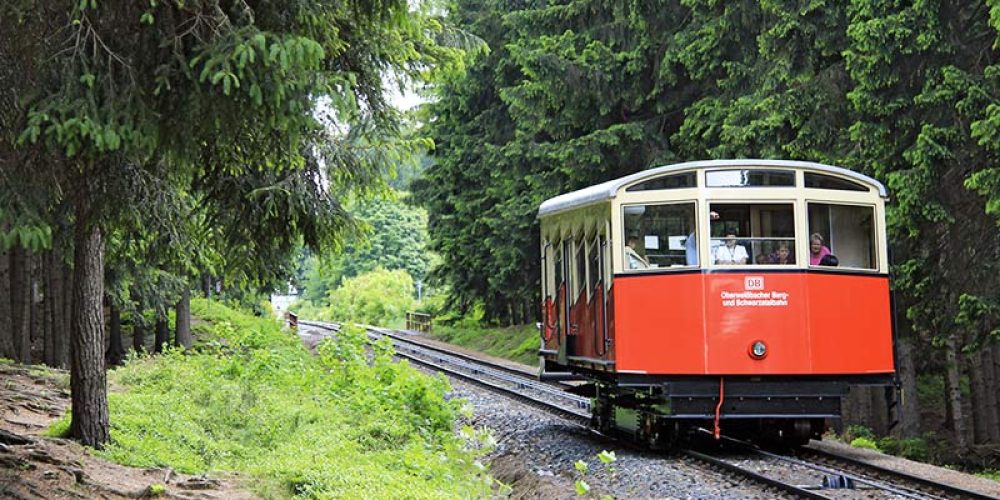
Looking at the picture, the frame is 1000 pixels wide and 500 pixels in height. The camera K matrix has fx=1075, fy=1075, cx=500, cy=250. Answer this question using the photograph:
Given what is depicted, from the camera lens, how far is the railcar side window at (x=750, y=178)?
11.8 metres

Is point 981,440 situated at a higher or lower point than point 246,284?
lower

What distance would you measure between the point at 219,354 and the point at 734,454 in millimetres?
12060

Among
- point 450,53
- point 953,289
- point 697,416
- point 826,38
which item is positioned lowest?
point 697,416

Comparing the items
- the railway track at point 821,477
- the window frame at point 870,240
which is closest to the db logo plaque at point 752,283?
the window frame at point 870,240

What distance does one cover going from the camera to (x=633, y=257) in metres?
11.9

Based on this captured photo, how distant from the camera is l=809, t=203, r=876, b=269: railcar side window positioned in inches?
465

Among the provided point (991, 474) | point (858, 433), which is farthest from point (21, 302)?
point (991, 474)

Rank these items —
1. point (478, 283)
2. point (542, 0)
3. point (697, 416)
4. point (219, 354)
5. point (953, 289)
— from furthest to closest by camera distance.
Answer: point (478, 283), point (542, 0), point (219, 354), point (953, 289), point (697, 416)

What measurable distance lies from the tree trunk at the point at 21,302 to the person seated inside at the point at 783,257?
1530 cm

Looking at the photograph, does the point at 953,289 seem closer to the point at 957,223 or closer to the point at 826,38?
the point at 957,223

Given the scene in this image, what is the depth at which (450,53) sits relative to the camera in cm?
1038

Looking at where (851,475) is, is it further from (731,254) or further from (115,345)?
(115,345)

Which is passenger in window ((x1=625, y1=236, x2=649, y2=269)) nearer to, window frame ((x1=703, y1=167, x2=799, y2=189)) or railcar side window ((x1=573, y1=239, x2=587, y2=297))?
window frame ((x1=703, y1=167, x2=799, y2=189))

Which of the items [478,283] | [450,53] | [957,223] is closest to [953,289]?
[957,223]
